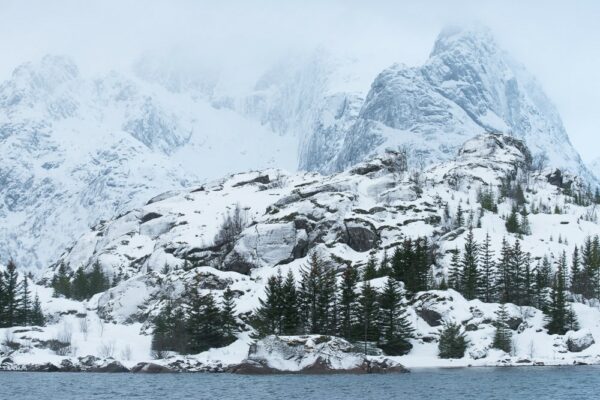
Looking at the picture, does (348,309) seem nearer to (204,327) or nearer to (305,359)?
(305,359)

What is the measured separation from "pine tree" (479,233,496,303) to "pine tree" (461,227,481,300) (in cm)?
134

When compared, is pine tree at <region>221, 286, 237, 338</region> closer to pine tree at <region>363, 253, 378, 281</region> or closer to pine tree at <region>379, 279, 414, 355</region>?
pine tree at <region>379, 279, 414, 355</region>

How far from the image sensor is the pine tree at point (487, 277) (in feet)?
530

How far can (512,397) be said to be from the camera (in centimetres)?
8119

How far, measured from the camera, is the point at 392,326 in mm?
135125

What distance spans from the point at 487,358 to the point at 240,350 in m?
37.6

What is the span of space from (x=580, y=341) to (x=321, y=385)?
55.0 metres

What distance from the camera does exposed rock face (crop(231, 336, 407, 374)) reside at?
117 meters

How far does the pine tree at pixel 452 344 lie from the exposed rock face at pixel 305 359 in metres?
17.7

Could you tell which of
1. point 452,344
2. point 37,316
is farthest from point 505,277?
point 37,316

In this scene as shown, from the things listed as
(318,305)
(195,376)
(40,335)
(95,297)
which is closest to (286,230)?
(95,297)

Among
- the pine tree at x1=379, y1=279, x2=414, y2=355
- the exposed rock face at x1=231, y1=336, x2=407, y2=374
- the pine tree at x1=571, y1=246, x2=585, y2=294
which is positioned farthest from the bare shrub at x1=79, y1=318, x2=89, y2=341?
the pine tree at x1=571, y1=246, x2=585, y2=294

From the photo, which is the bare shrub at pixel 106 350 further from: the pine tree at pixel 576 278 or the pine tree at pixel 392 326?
the pine tree at pixel 576 278

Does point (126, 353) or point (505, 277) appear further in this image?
point (505, 277)
